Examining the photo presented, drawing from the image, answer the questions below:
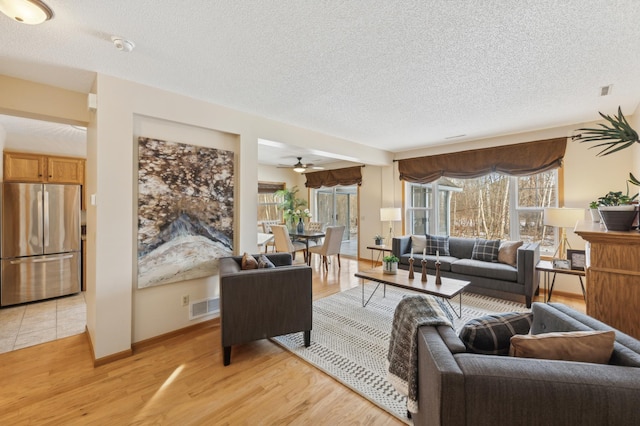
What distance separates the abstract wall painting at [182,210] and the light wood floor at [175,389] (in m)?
0.77

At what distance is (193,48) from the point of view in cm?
196

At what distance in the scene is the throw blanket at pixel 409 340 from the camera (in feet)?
4.18

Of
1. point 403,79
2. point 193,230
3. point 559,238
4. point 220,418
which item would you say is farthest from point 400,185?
point 220,418

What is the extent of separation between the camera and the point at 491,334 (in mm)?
1247

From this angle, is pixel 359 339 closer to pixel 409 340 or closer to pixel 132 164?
pixel 409 340

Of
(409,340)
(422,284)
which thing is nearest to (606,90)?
(422,284)

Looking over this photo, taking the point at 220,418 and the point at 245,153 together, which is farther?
the point at 245,153

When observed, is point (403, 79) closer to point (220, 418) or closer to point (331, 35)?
point (331, 35)

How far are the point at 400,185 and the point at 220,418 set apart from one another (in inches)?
200

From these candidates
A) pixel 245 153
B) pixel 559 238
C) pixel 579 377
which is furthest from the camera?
pixel 559 238

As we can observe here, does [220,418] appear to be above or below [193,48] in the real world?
below

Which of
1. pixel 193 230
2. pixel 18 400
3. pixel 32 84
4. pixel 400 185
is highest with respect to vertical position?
pixel 32 84

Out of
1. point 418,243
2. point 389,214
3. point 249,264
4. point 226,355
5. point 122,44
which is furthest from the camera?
point 389,214

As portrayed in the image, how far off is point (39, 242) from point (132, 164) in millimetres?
2663
